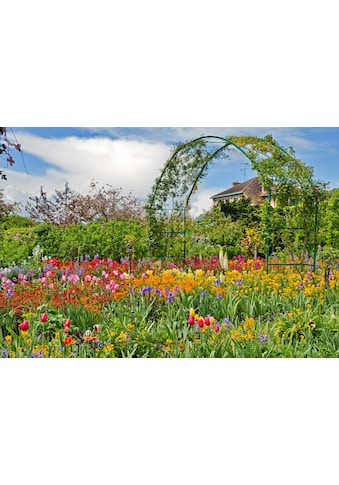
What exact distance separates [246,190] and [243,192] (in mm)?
75

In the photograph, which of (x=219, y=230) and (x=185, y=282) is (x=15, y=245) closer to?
(x=219, y=230)

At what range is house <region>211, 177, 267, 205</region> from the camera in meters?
7.80

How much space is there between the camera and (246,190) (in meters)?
8.20

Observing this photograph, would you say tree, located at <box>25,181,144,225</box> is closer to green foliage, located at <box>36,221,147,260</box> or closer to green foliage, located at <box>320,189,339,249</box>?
green foliage, located at <box>36,221,147,260</box>

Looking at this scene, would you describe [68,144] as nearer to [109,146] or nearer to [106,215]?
[109,146]

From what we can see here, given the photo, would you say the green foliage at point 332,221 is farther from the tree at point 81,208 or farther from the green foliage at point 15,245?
the green foliage at point 15,245

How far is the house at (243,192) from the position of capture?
7.80m

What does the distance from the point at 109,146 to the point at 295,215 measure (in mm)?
2492

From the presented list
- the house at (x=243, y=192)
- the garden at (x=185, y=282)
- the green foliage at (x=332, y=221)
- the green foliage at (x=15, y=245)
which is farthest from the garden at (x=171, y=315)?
the house at (x=243, y=192)

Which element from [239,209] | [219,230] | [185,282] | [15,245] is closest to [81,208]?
[15,245]

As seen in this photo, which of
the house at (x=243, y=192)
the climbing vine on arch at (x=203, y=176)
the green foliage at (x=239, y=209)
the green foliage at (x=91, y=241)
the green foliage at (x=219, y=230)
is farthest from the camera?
the green foliage at (x=239, y=209)

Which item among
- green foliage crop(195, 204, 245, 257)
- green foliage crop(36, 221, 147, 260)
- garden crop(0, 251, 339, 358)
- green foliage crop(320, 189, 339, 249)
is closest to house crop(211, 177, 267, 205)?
green foliage crop(195, 204, 245, 257)
